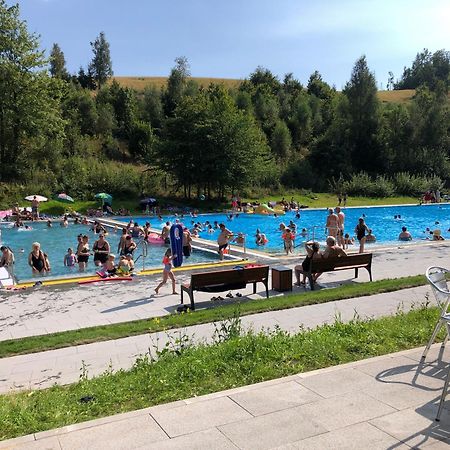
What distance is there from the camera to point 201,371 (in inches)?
225

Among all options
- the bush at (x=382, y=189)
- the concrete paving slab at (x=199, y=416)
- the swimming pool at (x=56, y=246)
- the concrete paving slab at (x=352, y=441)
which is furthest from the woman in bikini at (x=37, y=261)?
the bush at (x=382, y=189)

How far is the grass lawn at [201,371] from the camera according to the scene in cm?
491

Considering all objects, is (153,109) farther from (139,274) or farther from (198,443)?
(198,443)

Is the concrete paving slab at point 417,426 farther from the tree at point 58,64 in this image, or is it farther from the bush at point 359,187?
the tree at point 58,64

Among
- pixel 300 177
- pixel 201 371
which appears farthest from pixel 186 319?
pixel 300 177

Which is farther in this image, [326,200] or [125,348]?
[326,200]

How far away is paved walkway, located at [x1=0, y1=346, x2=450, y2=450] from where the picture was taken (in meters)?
4.02

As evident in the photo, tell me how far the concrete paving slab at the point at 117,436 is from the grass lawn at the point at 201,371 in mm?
438

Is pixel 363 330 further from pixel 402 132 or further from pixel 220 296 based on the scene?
pixel 402 132

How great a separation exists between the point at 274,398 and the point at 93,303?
24.7 ft

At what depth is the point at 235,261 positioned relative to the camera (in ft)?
55.5

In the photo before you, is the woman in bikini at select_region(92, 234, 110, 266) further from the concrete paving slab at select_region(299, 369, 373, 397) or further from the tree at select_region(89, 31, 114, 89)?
the tree at select_region(89, 31, 114, 89)

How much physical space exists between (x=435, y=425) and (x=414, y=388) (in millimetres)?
898

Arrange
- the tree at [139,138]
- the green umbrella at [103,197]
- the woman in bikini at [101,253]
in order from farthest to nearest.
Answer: the tree at [139,138] → the green umbrella at [103,197] → the woman in bikini at [101,253]
